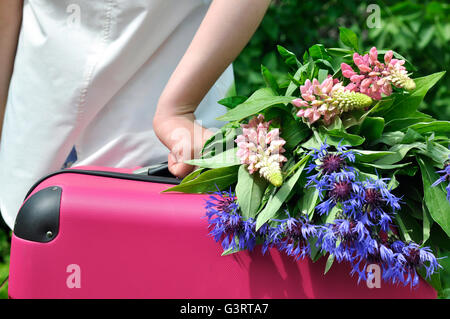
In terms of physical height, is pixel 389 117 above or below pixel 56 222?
above

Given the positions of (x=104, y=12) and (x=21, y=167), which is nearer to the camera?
(x=104, y=12)

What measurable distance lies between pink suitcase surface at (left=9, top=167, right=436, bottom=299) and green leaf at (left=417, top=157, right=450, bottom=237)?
0.13 meters

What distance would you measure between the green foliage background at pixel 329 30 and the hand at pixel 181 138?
139 centimetres

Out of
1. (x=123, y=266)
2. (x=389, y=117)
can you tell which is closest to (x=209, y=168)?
(x=123, y=266)

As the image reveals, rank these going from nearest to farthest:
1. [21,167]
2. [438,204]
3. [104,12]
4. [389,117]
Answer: [438,204], [389,117], [104,12], [21,167]

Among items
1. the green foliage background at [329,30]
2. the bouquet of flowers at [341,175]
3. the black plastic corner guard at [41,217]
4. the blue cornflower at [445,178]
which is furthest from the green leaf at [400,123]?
the green foliage background at [329,30]

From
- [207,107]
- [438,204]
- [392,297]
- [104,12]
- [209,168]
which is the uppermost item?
[104,12]

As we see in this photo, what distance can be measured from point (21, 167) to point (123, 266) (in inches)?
17.2

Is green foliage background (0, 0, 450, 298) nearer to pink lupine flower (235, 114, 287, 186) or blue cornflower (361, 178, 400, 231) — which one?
pink lupine flower (235, 114, 287, 186)

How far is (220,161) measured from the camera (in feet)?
2.89

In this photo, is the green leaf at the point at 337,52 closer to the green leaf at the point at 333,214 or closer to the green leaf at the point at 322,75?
the green leaf at the point at 322,75

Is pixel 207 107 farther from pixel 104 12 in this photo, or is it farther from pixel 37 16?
pixel 37 16

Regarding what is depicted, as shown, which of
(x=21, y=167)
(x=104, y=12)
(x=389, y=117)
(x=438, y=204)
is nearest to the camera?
(x=438, y=204)

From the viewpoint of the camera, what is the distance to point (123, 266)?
86 cm
